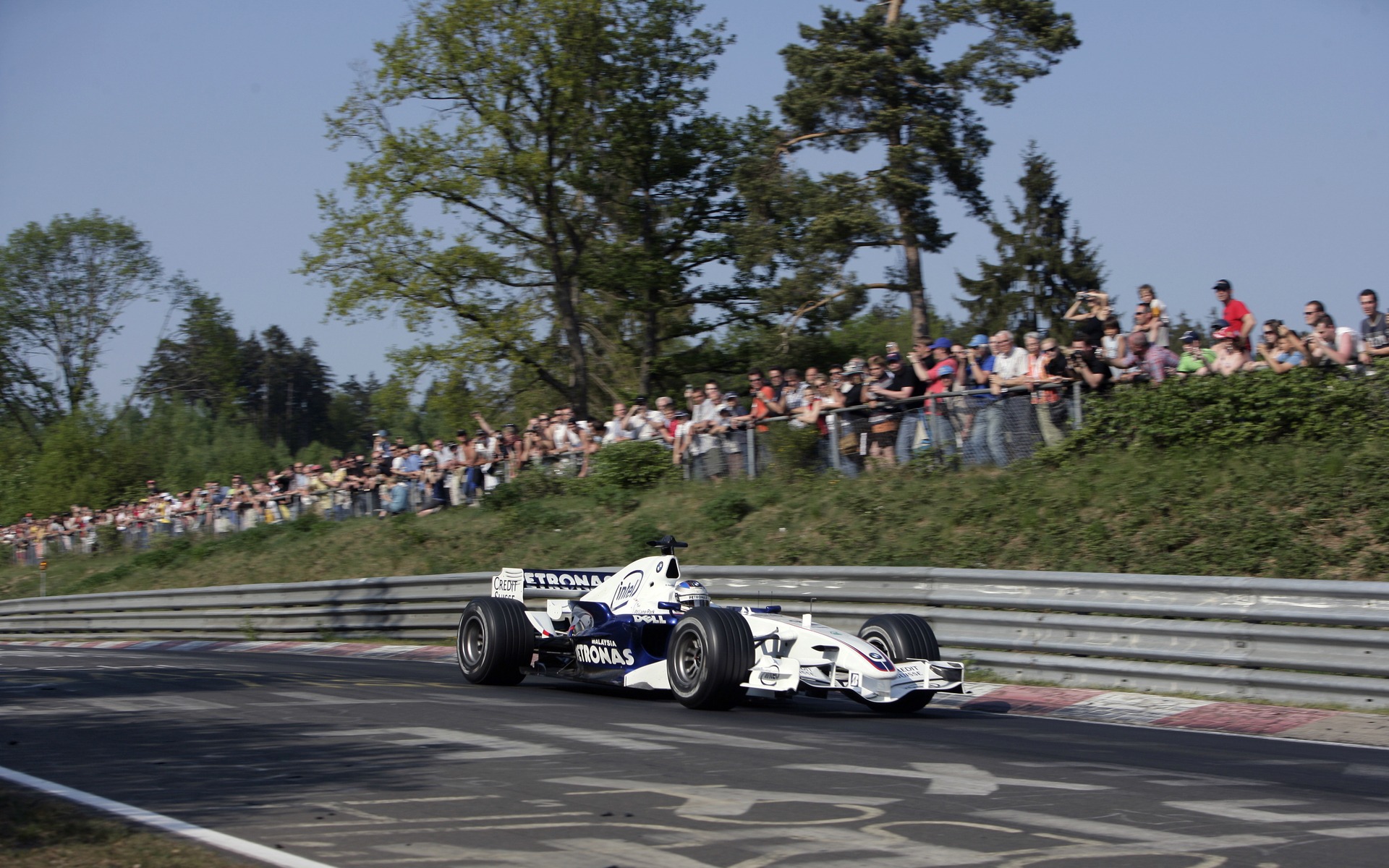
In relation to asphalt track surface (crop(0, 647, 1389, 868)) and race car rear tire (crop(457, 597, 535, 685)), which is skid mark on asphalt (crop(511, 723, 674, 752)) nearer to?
asphalt track surface (crop(0, 647, 1389, 868))

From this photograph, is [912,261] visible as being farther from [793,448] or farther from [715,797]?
[715,797]

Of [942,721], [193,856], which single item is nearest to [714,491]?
[942,721]

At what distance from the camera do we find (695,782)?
6766mm

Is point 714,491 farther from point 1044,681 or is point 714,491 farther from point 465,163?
point 465,163

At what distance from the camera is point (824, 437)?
678 inches

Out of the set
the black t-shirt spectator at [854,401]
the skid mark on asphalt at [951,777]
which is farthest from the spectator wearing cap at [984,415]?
the skid mark on asphalt at [951,777]

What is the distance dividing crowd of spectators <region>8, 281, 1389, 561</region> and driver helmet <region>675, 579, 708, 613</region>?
19.1 feet

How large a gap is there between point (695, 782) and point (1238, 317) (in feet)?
33.1

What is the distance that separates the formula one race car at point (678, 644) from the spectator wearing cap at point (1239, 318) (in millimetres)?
6006

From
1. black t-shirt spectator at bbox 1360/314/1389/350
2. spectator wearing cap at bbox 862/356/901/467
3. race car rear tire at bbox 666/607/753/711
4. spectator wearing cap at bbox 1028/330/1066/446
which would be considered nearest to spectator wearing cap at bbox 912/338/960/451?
spectator wearing cap at bbox 862/356/901/467

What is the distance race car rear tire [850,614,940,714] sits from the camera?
9922mm

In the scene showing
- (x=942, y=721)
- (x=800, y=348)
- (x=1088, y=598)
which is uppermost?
(x=800, y=348)

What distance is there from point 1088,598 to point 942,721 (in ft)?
7.93

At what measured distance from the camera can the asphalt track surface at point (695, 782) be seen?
531 centimetres
